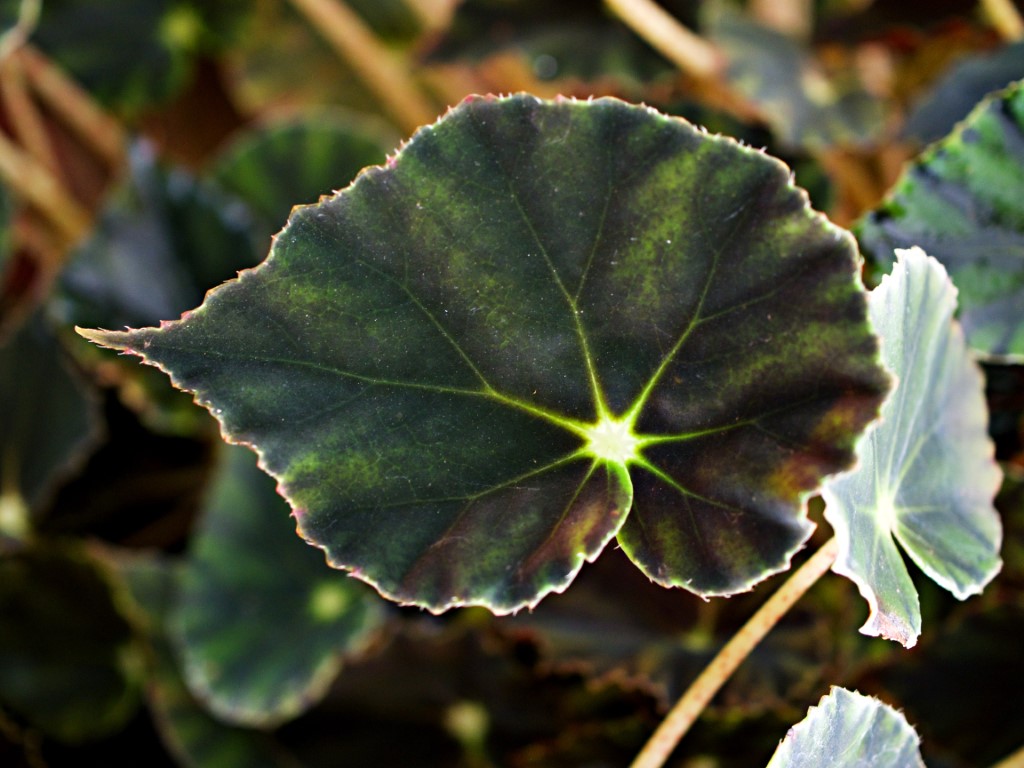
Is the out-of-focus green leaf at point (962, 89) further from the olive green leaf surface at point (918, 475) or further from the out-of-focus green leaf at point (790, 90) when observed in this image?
the olive green leaf surface at point (918, 475)

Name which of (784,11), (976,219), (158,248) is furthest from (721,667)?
(784,11)

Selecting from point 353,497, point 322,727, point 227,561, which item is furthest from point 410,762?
point 353,497

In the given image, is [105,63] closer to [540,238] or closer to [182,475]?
[182,475]

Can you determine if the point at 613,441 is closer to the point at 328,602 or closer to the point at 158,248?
the point at 328,602

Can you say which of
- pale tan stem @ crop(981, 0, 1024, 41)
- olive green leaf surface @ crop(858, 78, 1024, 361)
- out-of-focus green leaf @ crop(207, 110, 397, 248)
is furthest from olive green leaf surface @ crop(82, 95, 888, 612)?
out-of-focus green leaf @ crop(207, 110, 397, 248)

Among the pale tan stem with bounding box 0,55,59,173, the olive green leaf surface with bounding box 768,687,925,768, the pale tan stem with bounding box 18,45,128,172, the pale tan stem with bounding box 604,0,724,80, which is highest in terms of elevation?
the pale tan stem with bounding box 18,45,128,172

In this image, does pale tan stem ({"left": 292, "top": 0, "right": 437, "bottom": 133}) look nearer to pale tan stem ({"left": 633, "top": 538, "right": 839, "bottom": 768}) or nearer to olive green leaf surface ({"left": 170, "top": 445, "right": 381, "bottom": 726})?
olive green leaf surface ({"left": 170, "top": 445, "right": 381, "bottom": 726})

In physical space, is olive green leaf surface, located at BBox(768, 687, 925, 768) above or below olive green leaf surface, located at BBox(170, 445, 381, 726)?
below
